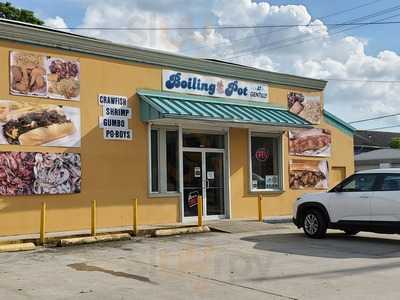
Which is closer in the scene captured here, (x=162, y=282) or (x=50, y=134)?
(x=162, y=282)

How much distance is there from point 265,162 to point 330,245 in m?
8.04

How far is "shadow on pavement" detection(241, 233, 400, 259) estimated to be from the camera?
40.7 ft

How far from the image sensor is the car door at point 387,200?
44.0 feet

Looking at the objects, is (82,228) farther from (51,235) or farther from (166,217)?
(166,217)

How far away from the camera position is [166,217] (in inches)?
712

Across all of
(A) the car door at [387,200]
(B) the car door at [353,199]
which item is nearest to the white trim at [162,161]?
(B) the car door at [353,199]

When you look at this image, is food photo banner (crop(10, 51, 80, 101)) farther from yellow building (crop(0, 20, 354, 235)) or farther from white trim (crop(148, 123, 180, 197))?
white trim (crop(148, 123, 180, 197))

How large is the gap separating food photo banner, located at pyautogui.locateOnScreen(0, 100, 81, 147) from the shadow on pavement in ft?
18.4

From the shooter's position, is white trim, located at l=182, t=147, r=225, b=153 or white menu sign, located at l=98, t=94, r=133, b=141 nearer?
white menu sign, located at l=98, t=94, r=133, b=141

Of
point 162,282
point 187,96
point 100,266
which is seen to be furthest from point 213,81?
point 162,282

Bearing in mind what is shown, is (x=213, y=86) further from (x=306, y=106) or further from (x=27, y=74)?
(x=27, y=74)

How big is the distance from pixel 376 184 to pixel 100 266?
270 inches

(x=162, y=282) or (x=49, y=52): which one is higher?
(x=49, y=52)

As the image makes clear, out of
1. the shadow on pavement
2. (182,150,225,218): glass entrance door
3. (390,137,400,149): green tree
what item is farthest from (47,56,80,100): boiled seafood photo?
(390,137,400,149): green tree
